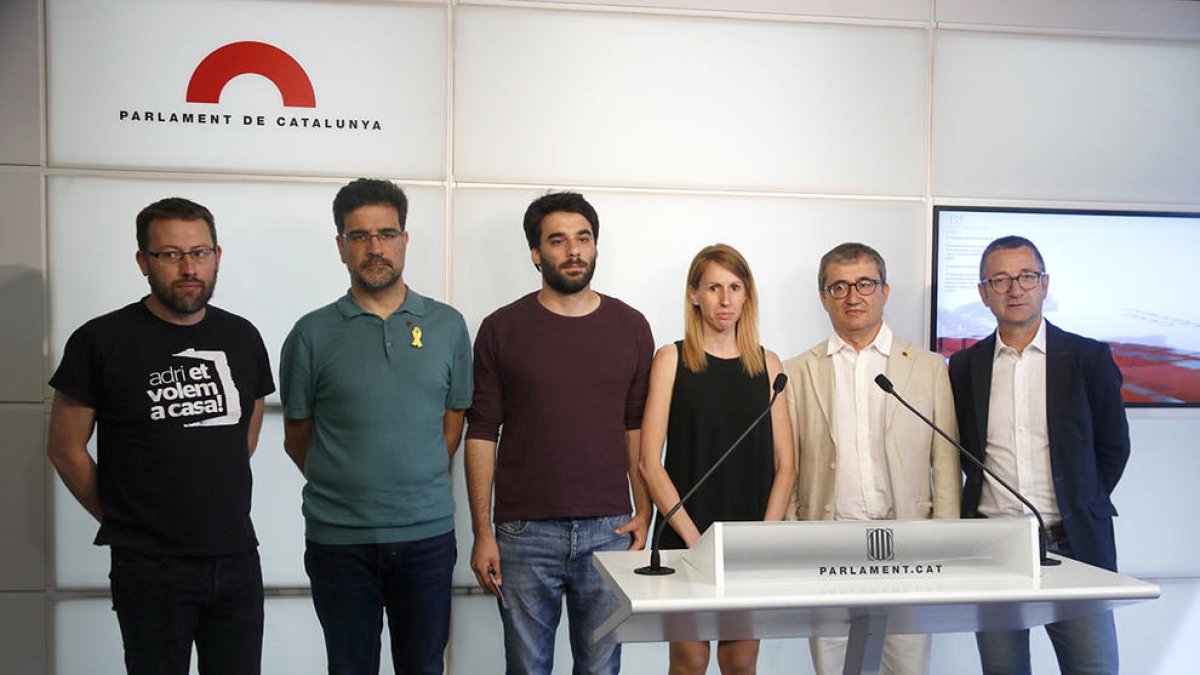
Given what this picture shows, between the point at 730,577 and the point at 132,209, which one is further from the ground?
the point at 132,209

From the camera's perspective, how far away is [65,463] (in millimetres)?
2852

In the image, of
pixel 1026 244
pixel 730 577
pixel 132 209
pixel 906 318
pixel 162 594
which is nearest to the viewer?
pixel 730 577

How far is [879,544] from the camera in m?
2.10

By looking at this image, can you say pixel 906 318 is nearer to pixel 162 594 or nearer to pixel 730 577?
pixel 730 577

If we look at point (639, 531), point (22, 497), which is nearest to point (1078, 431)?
point (639, 531)

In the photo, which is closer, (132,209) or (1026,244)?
(1026,244)

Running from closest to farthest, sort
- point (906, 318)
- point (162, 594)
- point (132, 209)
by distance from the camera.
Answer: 1. point (162, 594)
2. point (132, 209)
3. point (906, 318)

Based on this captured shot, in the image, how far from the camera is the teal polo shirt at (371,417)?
296 centimetres

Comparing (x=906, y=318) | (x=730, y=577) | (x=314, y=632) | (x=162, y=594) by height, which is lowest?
(x=314, y=632)

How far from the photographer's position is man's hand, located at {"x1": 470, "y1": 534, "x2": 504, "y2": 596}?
3092mm

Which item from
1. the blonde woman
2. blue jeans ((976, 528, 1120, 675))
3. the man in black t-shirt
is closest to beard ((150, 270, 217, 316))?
the man in black t-shirt

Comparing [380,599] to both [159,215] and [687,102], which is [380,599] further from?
[687,102]

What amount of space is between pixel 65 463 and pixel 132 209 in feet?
4.04

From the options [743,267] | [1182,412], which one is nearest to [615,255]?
[743,267]
